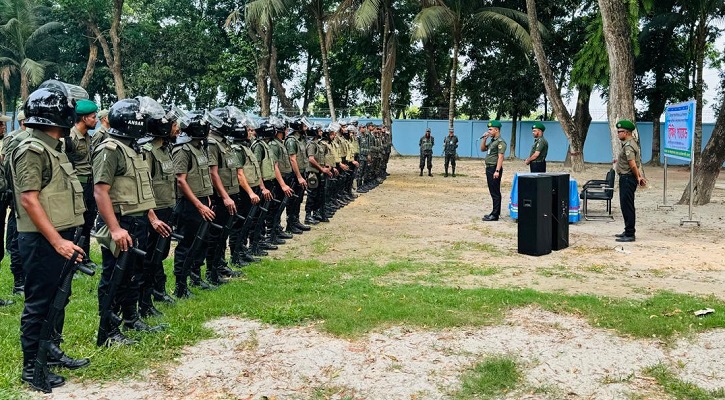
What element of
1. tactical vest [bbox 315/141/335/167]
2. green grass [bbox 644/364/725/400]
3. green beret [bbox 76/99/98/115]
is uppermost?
green beret [bbox 76/99/98/115]

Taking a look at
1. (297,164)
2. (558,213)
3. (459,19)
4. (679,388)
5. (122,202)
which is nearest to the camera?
(679,388)

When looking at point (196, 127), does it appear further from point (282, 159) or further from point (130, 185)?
point (282, 159)

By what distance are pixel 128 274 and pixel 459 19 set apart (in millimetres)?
21084

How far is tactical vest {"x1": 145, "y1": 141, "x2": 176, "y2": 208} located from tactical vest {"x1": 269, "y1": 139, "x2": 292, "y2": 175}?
369cm

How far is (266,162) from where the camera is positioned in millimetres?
8898

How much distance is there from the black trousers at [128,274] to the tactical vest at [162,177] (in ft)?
1.64

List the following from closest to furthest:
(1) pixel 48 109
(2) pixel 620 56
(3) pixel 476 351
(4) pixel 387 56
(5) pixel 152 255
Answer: (1) pixel 48 109 < (3) pixel 476 351 < (5) pixel 152 255 < (2) pixel 620 56 < (4) pixel 387 56

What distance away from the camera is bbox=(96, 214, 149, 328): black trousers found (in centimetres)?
494

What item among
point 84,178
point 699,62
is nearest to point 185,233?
point 84,178

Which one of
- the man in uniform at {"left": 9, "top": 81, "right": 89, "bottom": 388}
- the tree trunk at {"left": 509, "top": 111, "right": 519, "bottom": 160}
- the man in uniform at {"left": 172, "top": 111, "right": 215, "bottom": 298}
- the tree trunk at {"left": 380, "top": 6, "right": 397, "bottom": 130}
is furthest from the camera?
the tree trunk at {"left": 509, "top": 111, "right": 519, "bottom": 160}

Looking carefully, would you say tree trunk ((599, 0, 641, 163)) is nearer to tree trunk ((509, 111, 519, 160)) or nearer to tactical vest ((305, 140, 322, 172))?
tactical vest ((305, 140, 322, 172))

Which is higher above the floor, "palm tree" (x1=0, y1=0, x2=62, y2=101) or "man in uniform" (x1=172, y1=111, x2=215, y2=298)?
"palm tree" (x1=0, y1=0, x2=62, y2=101)

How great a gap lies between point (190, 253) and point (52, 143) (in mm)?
2243

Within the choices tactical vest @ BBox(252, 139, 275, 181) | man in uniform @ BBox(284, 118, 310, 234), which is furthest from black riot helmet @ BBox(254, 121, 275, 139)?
man in uniform @ BBox(284, 118, 310, 234)
